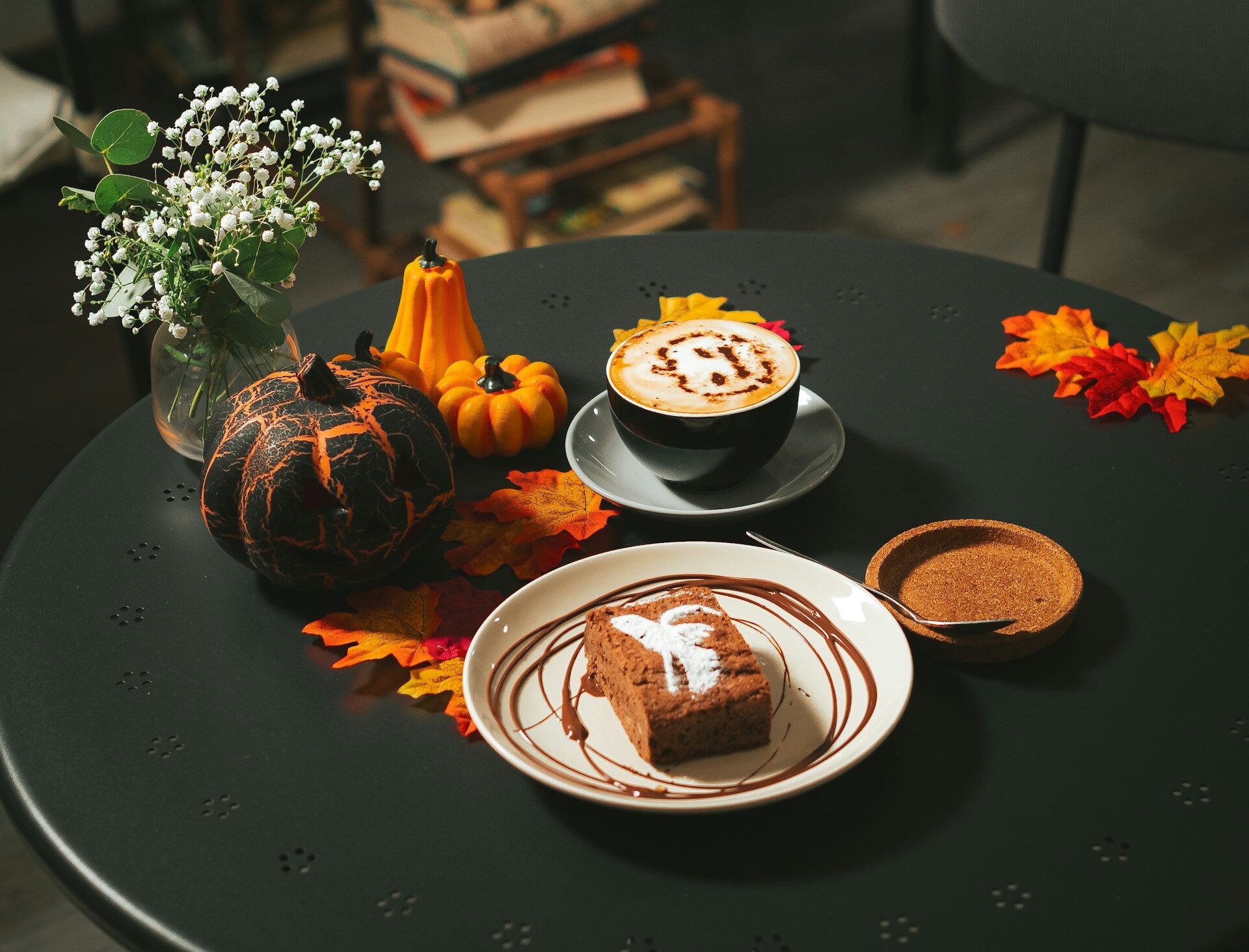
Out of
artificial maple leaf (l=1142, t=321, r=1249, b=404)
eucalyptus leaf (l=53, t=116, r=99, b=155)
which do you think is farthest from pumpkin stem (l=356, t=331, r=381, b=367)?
artificial maple leaf (l=1142, t=321, r=1249, b=404)

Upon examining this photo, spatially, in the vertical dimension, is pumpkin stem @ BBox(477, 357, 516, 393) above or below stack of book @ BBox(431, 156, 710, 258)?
above

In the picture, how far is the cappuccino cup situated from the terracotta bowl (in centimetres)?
13

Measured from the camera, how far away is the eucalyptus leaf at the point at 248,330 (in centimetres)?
96

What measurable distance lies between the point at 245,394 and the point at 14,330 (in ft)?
5.95

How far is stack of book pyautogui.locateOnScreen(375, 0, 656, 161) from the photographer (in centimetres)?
216

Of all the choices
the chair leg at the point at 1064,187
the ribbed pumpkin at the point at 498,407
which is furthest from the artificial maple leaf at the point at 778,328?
the chair leg at the point at 1064,187

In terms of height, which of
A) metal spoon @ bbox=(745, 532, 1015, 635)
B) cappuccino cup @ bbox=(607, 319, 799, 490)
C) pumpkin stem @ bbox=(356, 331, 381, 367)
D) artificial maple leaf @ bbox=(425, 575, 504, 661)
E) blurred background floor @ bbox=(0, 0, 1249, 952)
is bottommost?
blurred background floor @ bbox=(0, 0, 1249, 952)

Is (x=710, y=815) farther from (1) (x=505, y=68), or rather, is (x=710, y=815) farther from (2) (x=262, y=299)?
(1) (x=505, y=68)

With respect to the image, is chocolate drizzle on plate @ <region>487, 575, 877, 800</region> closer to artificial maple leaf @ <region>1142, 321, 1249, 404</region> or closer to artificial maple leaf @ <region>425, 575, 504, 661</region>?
artificial maple leaf @ <region>425, 575, 504, 661</region>

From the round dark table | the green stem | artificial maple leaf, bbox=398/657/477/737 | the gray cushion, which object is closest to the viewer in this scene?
the round dark table

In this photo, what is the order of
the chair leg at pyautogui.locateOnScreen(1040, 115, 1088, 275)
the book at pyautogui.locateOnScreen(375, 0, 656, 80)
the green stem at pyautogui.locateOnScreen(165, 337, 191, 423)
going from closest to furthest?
1. the green stem at pyautogui.locateOnScreen(165, 337, 191, 423)
2. the chair leg at pyautogui.locateOnScreen(1040, 115, 1088, 275)
3. the book at pyautogui.locateOnScreen(375, 0, 656, 80)

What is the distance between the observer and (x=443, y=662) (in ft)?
2.88

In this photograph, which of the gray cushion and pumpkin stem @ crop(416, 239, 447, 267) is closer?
pumpkin stem @ crop(416, 239, 447, 267)

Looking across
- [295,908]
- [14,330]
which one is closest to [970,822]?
[295,908]
